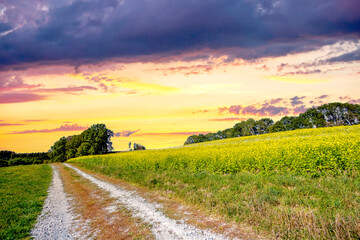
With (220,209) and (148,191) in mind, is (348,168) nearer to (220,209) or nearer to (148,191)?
(220,209)

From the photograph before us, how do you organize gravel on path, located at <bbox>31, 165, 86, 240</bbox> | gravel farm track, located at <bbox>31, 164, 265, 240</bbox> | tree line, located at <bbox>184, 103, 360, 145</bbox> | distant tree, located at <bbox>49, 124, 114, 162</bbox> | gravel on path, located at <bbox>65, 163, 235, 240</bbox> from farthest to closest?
distant tree, located at <bbox>49, 124, 114, 162</bbox> → tree line, located at <bbox>184, 103, 360, 145</bbox> → gravel on path, located at <bbox>31, 165, 86, 240</bbox> → gravel farm track, located at <bbox>31, 164, 265, 240</bbox> → gravel on path, located at <bbox>65, 163, 235, 240</bbox>

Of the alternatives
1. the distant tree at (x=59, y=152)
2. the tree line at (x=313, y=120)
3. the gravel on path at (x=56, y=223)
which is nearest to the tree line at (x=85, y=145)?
the distant tree at (x=59, y=152)

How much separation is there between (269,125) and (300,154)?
10608 centimetres

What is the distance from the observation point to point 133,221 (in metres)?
7.79

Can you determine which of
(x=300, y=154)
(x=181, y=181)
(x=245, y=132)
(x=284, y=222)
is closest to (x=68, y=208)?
(x=181, y=181)

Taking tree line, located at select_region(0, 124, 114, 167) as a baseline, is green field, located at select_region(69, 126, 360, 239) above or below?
below

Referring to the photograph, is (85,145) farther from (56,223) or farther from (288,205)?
(288,205)

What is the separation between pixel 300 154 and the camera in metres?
13.4

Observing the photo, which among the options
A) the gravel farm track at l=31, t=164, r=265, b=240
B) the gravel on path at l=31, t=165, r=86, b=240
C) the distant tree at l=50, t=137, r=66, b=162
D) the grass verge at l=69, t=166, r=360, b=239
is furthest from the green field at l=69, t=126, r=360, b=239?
the distant tree at l=50, t=137, r=66, b=162

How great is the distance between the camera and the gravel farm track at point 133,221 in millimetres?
6445

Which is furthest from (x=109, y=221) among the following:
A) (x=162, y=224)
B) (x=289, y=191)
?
(x=289, y=191)

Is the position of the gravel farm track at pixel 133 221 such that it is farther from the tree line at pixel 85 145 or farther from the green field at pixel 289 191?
the tree line at pixel 85 145

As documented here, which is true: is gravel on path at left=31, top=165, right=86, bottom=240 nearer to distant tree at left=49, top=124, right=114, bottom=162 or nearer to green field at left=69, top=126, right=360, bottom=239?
green field at left=69, top=126, right=360, bottom=239

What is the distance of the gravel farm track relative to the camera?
21.1ft
